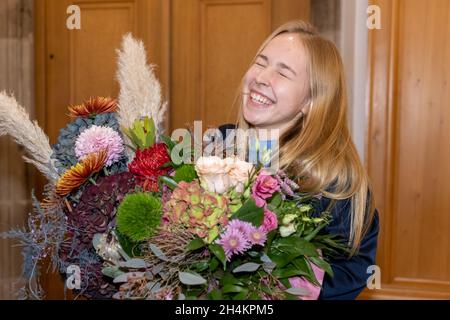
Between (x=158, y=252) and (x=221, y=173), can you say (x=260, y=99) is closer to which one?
(x=221, y=173)

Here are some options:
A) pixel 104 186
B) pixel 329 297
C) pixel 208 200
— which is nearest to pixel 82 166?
pixel 104 186

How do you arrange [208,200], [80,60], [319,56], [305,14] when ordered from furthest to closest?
[80,60] → [305,14] → [319,56] → [208,200]

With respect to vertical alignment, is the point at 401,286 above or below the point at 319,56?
below

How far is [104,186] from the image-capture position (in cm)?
86

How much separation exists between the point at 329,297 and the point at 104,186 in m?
0.45

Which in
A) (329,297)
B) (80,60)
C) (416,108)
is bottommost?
(329,297)

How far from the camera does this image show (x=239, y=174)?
0.79 m

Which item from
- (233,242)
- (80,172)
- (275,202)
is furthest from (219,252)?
(80,172)

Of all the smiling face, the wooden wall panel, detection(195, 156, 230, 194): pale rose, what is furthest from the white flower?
the wooden wall panel

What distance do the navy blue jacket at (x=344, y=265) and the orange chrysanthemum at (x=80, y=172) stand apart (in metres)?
0.41

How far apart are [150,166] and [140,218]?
10cm

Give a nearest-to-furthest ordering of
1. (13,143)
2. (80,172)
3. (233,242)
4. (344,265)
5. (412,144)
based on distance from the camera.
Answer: (233,242)
(80,172)
(344,265)
(412,144)
(13,143)

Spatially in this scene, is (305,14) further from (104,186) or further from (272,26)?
(104,186)

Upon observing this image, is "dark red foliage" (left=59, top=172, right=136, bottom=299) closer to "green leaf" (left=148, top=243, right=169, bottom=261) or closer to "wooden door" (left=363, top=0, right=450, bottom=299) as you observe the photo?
"green leaf" (left=148, top=243, right=169, bottom=261)
